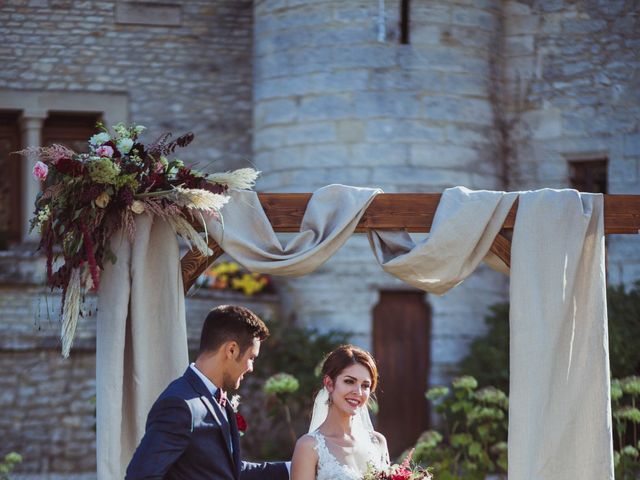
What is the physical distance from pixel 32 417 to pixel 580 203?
23.8ft

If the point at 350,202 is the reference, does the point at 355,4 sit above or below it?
above

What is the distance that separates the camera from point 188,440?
180 inches

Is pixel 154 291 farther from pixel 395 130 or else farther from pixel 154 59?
pixel 154 59

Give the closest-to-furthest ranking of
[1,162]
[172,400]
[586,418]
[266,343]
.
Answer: [172,400] → [586,418] → [266,343] → [1,162]

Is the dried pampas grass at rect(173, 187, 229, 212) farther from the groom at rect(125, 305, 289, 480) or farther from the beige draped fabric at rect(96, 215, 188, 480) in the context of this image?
the groom at rect(125, 305, 289, 480)

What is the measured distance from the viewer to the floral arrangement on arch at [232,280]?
12156mm

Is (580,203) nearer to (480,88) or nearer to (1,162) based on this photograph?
(480,88)

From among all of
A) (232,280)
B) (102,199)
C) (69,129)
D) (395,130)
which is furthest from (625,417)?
(69,129)

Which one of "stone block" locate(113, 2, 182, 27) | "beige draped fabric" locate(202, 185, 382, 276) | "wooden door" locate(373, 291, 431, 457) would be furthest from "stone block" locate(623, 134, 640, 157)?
"beige draped fabric" locate(202, 185, 382, 276)

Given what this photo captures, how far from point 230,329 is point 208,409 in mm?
314

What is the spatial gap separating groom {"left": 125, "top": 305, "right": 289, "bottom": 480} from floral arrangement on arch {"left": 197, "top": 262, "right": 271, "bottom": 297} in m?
7.25

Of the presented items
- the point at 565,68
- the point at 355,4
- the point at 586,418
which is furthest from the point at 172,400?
the point at 565,68

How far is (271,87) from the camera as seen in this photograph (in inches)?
491

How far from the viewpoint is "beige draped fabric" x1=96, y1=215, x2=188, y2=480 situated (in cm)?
556
